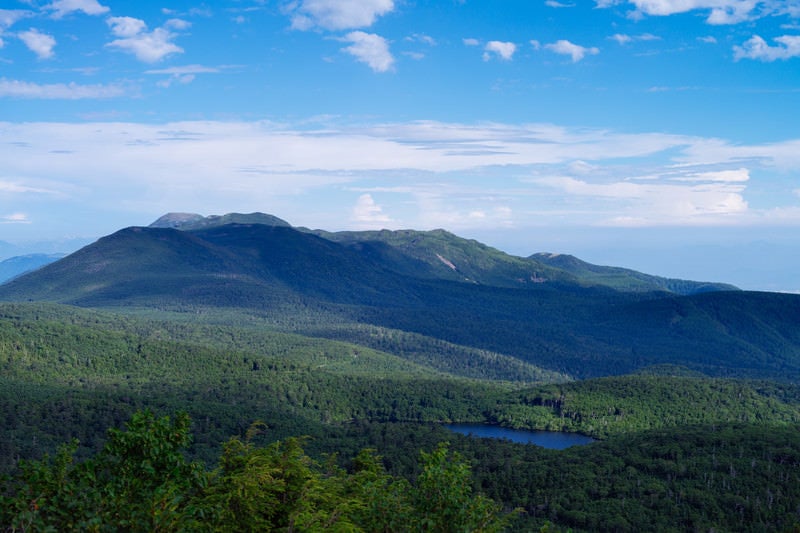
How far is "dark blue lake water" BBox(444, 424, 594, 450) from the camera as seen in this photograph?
17650 cm

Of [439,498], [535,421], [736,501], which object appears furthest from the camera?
[535,421]

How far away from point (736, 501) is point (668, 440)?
94.0ft

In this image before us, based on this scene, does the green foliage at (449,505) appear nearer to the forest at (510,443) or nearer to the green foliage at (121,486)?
the forest at (510,443)

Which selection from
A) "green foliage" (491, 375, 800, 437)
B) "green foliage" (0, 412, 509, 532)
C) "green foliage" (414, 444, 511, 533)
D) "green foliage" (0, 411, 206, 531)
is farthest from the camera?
"green foliage" (491, 375, 800, 437)

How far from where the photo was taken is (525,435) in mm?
185625

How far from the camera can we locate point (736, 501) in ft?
321

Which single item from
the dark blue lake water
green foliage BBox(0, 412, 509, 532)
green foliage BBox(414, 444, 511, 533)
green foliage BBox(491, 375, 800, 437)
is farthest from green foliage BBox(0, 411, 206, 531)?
green foliage BBox(491, 375, 800, 437)

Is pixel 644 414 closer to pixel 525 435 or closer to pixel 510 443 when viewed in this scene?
pixel 525 435

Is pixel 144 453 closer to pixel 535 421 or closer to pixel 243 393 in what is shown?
pixel 243 393

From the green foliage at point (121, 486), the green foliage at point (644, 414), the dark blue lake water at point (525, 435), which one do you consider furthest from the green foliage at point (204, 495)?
the green foliage at point (644, 414)

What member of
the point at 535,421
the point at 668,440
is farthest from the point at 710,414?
the point at 668,440

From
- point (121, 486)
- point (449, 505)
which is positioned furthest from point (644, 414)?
point (121, 486)

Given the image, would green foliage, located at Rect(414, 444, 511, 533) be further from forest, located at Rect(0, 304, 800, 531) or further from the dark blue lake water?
the dark blue lake water

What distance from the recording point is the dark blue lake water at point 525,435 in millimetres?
176500
